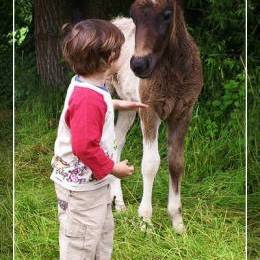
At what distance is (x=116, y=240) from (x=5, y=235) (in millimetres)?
611

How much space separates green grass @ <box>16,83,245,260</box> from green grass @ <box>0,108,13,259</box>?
5 centimetres

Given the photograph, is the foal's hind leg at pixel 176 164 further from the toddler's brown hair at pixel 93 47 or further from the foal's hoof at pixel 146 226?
the toddler's brown hair at pixel 93 47

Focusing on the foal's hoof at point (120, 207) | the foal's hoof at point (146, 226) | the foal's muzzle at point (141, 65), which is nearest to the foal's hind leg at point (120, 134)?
the foal's hoof at point (120, 207)

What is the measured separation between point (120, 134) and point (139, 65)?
1.36 ft

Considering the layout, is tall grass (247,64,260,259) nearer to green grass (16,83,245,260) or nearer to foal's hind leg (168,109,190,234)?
green grass (16,83,245,260)

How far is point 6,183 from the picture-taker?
3566 mm

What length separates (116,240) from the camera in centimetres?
336

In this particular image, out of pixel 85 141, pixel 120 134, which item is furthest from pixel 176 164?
pixel 85 141

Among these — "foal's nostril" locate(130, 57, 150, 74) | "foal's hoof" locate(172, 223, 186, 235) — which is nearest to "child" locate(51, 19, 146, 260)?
"foal's nostril" locate(130, 57, 150, 74)

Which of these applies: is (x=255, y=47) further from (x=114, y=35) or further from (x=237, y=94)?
(x=114, y=35)

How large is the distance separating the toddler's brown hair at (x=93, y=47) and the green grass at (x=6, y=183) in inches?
32.4

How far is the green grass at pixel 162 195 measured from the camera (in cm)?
332

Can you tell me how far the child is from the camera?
8.84 ft

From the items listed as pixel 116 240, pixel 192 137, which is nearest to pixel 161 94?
pixel 192 137
